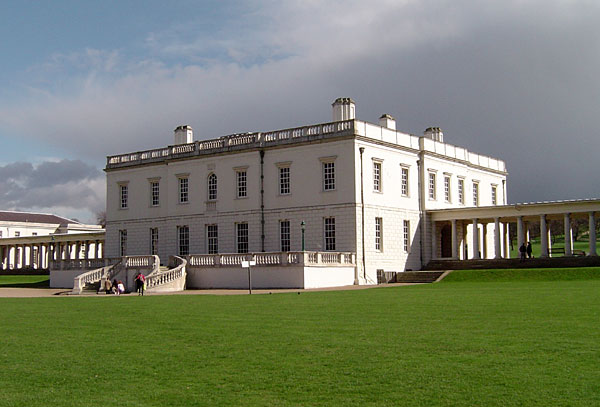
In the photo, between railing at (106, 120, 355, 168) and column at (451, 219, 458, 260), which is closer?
railing at (106, 120, 355, 168)

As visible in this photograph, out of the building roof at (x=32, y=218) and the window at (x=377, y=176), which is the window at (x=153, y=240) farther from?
the building roof at (x=32, y=218)

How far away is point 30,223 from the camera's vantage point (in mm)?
119562

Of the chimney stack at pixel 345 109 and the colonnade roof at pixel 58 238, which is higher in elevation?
the chimney stack at pixel 345 109

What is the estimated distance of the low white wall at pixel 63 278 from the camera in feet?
189

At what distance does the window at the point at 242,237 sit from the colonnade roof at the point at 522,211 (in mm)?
13413

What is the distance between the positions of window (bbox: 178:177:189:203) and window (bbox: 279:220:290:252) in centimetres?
930

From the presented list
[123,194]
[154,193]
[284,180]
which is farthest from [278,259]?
[123,194]

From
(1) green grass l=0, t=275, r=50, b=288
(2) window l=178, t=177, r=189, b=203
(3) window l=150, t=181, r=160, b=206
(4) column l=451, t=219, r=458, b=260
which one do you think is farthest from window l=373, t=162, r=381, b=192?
(1) green grass l=0, t=275, r=50, b=288


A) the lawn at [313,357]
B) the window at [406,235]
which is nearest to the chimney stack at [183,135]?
the window at [406,235]

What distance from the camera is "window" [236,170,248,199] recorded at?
5731 centimetres

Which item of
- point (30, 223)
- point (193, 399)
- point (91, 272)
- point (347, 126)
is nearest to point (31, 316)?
point (193, 399)

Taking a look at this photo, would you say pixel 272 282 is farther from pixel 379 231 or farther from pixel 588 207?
pixel 588 207

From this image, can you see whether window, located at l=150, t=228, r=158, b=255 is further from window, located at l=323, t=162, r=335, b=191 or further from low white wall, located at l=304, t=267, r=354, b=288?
low white wall, located at l=304, t=267, r=354, b=288

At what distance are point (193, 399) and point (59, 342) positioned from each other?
7.34 meters
